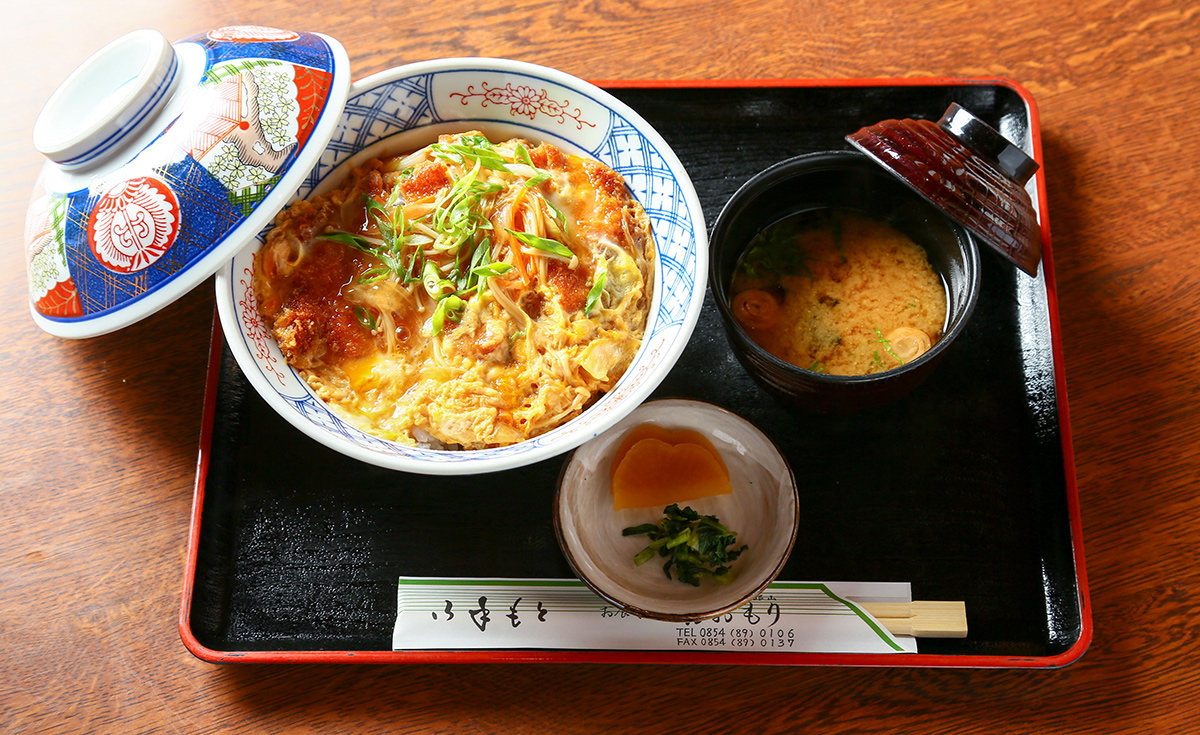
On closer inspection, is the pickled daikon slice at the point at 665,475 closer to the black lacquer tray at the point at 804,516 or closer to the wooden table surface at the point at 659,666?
the black lacquer tray at the point at 804,516

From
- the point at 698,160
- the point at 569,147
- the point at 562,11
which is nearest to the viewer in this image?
the point at 569,147

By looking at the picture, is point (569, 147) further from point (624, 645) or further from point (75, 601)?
point (75, 601)

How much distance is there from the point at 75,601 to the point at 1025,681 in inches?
101

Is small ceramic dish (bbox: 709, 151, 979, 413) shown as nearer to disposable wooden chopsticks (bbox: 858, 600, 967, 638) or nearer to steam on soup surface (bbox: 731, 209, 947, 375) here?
steam on soup surface (bbox: 731, 209, 947, 375)

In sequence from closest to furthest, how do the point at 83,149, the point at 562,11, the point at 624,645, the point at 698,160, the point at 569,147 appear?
the point at 83,149 < the point at 624,645 < the point at 569,147 < the point at 698,160 < the point at 562,11

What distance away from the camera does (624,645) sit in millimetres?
1847

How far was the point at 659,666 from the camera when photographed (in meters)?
1.98

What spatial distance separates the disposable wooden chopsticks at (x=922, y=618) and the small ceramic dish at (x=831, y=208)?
1.67ft

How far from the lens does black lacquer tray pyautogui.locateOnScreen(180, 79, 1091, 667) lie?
1.90 metres

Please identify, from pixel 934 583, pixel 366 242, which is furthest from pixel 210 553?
pixel 934 583

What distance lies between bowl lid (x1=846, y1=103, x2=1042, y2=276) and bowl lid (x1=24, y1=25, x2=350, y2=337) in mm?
1323

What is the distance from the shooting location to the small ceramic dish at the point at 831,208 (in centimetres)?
171

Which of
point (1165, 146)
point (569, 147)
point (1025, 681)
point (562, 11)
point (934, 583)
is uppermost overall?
point (562, 11)

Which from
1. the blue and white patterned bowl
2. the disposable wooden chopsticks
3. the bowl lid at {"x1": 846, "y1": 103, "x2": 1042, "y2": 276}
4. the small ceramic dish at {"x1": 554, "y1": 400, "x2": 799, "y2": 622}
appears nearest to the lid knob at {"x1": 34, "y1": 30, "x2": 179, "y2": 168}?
the blue and white patterned bowl
